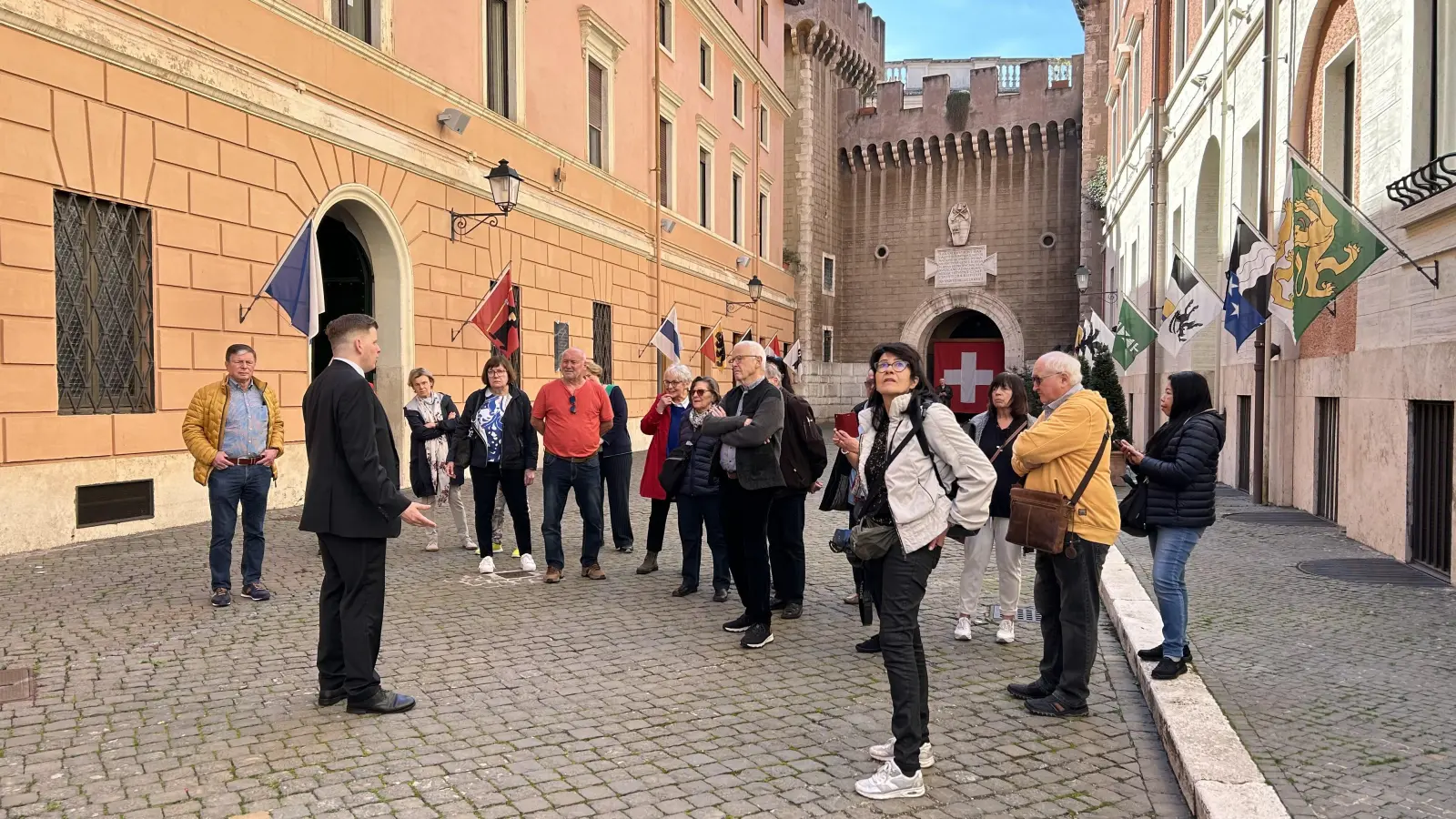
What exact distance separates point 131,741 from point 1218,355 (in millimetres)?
14209

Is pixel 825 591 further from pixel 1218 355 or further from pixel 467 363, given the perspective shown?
pixel 1218 355

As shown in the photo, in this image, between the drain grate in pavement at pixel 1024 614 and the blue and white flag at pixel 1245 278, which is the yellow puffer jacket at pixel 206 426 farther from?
the blue and white flag at pixel 1245 278

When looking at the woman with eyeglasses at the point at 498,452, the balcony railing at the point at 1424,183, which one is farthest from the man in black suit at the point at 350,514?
the balcony railing at the point at 1424,183

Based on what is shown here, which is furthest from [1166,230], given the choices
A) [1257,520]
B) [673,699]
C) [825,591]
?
[673,699]

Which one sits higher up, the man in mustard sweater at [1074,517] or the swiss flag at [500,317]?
the swiss flag at [500,317]

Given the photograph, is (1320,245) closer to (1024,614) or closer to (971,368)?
(1024,614)

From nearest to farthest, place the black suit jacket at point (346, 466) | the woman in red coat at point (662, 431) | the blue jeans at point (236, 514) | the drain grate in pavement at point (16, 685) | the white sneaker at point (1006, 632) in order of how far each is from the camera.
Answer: the black suit jacket at point (346, 466) < the drain grate in pavement at point (16, 685) < the white sneaker at point (1006, 632) < the blue jeans at point (236, 514) < the woman in red coat at point (662, 431)

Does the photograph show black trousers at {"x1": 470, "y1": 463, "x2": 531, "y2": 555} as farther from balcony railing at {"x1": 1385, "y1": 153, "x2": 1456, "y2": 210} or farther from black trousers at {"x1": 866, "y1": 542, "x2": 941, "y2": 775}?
balcony railing at {"x1": 1385, "y1": 153, "x2": 1456, "y2": 210}

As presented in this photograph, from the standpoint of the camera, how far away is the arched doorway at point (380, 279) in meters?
12.5

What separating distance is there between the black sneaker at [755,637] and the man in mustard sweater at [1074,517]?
1585 mm

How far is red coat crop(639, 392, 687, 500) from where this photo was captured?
25.2 ft

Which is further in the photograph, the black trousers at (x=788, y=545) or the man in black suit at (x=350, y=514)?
the black trousers at (x=788, y=545)

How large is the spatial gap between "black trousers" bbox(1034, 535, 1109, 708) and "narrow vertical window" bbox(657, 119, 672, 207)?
17.4 m

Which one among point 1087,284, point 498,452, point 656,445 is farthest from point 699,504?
point 1087,284
